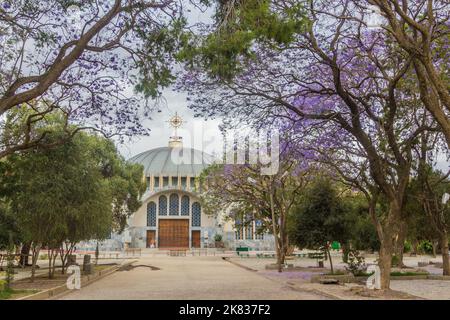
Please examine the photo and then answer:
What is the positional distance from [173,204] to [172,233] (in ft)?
12.8

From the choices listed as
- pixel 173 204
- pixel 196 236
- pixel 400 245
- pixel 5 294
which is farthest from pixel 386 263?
pixel 173 204

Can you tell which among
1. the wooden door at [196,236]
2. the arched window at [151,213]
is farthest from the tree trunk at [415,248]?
the arched window at [151,213]

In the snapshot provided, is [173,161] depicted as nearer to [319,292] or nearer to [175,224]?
[175,224]

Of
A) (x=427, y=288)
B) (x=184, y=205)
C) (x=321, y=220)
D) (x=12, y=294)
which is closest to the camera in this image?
(x=12, y=294)

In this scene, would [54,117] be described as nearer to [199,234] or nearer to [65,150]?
[65,150]

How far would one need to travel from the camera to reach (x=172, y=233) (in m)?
68.4

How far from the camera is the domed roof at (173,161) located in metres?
73.0

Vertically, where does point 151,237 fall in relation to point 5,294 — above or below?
above

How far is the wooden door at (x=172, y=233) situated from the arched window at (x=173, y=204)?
45.3 inches

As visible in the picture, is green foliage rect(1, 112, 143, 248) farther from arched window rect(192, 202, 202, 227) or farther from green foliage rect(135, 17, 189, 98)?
arched window rect(192, 202, 202, 227)

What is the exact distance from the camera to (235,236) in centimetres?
6706

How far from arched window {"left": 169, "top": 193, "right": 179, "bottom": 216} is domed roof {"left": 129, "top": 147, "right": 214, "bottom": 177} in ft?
11.7

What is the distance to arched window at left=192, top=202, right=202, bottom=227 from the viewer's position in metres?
68.8

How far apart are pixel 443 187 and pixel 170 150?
58643 millimetres
